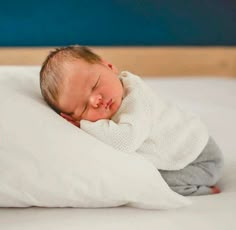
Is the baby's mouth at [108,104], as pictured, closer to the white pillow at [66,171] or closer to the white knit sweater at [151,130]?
the white knit sweater at [151,130]

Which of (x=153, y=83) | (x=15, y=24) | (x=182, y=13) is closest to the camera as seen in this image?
(x=153, y=83)

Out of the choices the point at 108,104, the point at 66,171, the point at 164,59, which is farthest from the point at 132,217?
the point at 164,59

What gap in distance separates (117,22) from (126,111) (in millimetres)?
1683

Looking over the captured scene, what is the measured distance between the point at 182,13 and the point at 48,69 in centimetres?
185

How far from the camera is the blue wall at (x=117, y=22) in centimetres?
241

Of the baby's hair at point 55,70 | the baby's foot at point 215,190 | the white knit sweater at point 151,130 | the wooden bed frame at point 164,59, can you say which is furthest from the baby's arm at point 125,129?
the wooden bed frame at point 164,59

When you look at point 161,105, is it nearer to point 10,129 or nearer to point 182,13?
point 10,129

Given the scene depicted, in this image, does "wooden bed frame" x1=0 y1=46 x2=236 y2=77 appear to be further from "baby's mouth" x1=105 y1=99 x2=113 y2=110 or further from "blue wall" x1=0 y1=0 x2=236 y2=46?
"baby's mouth" x1=105 y1=99 x2=113 y2=110

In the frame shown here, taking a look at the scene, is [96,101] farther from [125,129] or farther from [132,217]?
[132,217]

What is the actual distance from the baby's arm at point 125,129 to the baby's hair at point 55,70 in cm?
10

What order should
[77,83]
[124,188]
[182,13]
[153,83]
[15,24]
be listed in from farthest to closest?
[182,13], [15,24], [153,83], [77,83], [124,188]

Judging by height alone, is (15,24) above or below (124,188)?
above

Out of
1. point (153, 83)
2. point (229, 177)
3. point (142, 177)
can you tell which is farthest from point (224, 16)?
point (142, 177)

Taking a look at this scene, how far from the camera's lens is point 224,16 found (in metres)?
2.79
